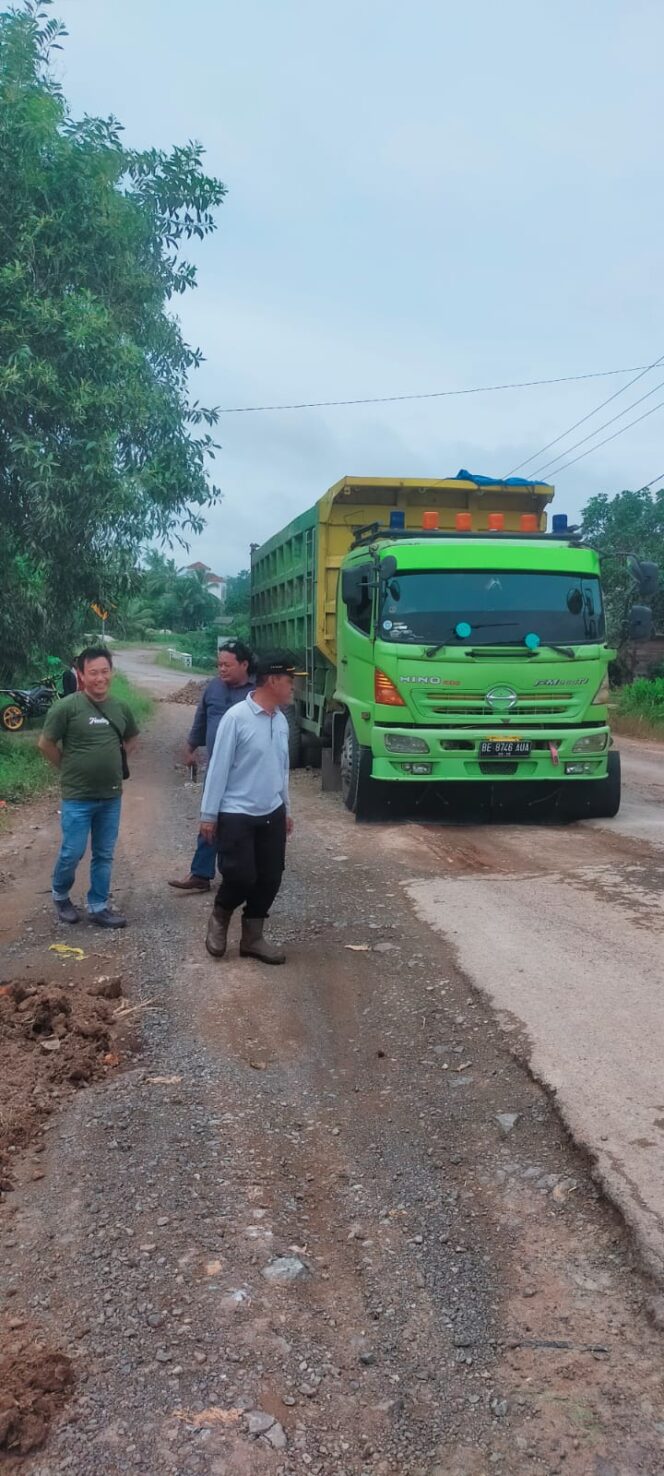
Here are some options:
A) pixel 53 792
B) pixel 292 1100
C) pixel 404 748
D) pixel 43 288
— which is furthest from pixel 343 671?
pixel 292 1100

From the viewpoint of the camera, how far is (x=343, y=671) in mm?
10859

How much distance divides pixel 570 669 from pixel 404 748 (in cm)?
151

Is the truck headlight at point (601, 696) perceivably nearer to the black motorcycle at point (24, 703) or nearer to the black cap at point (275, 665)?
the black cap at point (275, 665)

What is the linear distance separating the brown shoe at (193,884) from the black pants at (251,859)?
1.59 m

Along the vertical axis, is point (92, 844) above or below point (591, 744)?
below

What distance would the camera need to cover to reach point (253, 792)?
5.62 metres

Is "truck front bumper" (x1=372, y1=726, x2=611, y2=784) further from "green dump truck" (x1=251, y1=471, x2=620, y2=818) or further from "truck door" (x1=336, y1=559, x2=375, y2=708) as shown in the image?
"truck door" (x1=336, y1=559, x2=375, y2=708)

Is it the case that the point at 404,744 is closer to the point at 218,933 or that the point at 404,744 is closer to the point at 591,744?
the point at 591,744

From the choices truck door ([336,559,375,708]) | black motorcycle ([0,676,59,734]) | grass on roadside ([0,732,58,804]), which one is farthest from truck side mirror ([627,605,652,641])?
black motorcycle ([0,676,59,734])

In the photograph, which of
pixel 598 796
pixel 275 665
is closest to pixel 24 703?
pixel 598 796

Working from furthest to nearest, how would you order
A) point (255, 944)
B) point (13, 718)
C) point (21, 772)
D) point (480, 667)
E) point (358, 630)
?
1. point (13, 718)
2. point (21, 772)
3. point (358, 630)
4. point (480, 667)
5. point (255, 944)

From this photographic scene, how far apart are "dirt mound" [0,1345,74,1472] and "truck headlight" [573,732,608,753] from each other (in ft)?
24.0

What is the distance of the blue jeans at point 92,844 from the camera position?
6617 mm

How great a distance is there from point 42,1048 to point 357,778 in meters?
5.46
